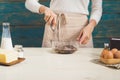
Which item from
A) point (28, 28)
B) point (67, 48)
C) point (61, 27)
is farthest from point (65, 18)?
point (28, 28)

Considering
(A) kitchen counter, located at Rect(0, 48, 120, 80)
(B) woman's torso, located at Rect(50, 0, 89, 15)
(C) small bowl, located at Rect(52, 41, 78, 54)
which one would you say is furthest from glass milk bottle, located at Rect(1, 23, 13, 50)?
(B) woman's torso, located at Rect(50, 0, 89, 15)

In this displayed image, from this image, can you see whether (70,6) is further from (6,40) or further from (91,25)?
(6,40)

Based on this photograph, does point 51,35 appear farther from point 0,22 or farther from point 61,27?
point 0,22

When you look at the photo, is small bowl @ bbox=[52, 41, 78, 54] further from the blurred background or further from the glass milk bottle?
the blurred background

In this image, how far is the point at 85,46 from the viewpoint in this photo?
232 centimetres

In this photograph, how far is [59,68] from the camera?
1.51 m

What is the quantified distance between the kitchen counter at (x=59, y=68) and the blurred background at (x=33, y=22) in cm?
118

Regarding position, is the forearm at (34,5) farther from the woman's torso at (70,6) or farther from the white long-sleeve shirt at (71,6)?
the woman's torso at (70,6)

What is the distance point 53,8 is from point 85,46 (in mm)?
450

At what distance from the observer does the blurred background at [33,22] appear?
3002 mm

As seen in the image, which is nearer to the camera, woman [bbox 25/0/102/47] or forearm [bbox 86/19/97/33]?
forearm [bbox 86/19/97/33]

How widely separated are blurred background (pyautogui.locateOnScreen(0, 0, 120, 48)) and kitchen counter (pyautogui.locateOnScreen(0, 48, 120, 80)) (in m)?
1.18

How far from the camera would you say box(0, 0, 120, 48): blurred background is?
118 inches

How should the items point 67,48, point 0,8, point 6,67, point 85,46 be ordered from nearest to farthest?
point 6,67 → point 67,48 → point 85,46 → point 0,8
